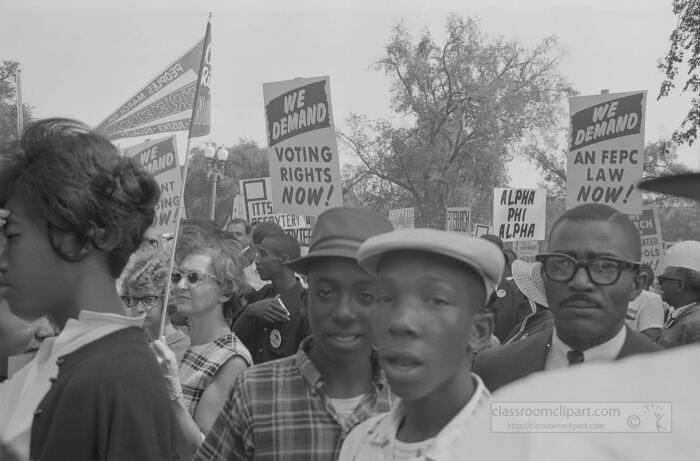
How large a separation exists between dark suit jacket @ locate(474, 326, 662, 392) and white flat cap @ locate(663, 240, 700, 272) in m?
3.82

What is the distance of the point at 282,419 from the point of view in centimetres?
263

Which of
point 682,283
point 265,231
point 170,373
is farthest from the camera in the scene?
point 265,231

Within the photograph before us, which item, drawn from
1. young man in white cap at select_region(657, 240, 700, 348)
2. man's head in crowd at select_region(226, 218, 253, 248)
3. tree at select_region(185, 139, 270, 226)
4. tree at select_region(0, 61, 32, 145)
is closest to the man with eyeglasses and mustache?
young man in white cap at select_region(657, 240, 700, 348)

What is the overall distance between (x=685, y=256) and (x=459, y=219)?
1145 cm

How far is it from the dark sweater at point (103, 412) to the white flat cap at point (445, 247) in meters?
0.55

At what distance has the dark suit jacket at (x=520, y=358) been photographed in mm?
3047

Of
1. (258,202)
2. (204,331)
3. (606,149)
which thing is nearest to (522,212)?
(258,202)

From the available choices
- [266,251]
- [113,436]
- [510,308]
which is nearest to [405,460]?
[113,436]

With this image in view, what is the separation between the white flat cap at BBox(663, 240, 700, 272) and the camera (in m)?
6.73

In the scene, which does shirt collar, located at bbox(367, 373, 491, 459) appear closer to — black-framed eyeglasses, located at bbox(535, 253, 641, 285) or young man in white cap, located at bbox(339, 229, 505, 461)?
young man in white cap, located at bbox(339, 229, 505, 461)

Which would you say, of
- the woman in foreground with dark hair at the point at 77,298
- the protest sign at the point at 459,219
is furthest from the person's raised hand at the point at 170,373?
the protest sign at the point at 459,219

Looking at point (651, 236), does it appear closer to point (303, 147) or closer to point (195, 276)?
point (303, 147)

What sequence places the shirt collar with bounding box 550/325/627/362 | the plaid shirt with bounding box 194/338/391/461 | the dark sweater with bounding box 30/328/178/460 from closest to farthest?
the dark sweater with bounding box 30/328/178/460 → the plaid shirt with bounding box 194/338/391/461 → the shirt collar with bounding box 550/325/627/362

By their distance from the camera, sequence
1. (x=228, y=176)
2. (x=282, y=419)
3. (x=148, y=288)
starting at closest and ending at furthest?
(x=282, y=419)
(x=148, y=288)
(x=228, y=176)
